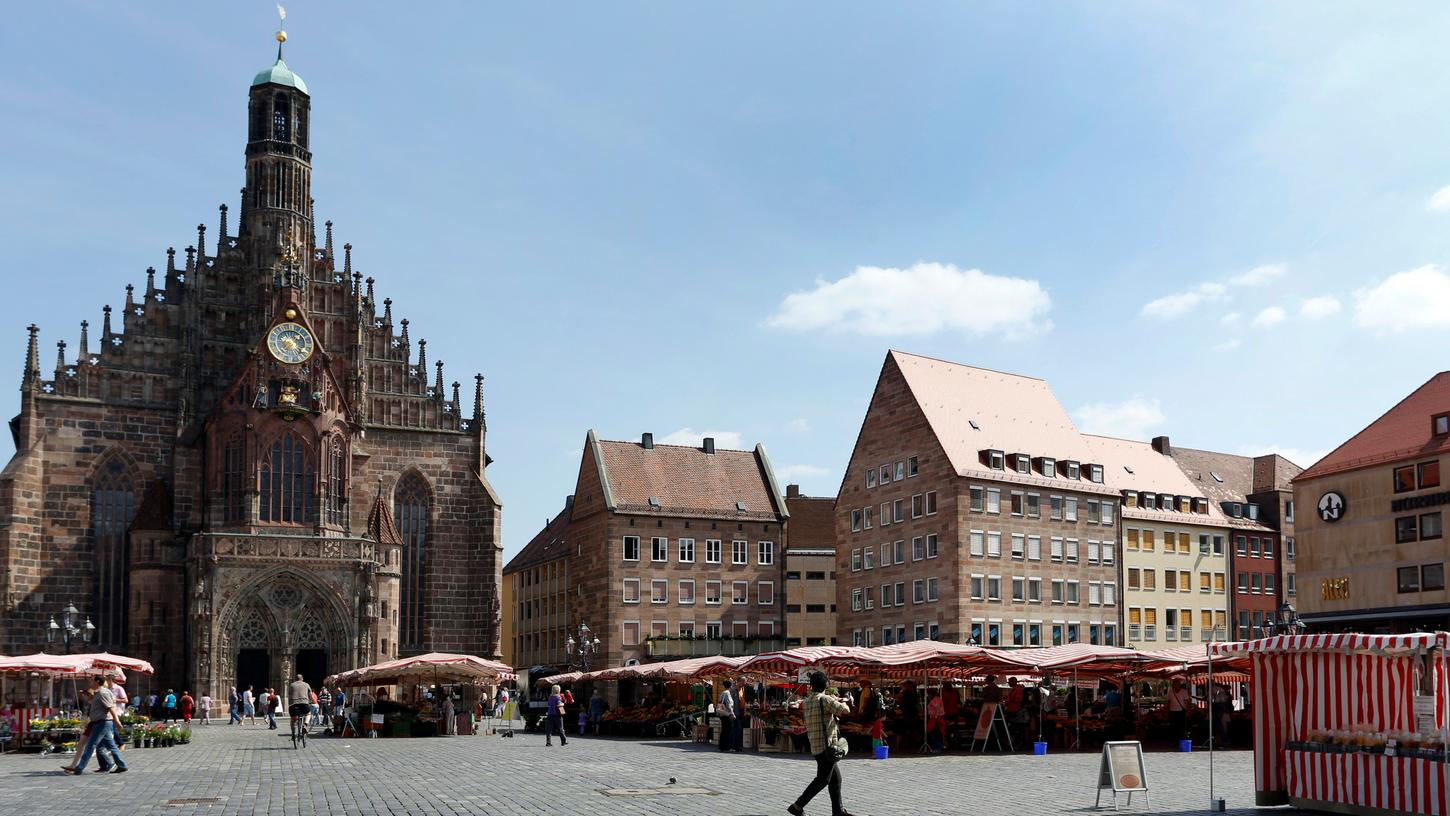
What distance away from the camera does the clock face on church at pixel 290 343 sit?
195ft

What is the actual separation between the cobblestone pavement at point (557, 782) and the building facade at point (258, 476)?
22550mm

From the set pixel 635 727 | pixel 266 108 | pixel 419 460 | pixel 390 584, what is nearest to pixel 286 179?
pixel 266 108

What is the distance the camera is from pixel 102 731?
2562cm

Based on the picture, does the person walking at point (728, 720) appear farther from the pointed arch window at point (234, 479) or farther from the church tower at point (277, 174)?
the church tower at point (277, 174)

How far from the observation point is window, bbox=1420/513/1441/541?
5516cm

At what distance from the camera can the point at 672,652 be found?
237ft

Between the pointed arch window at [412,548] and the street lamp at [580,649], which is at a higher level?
the pointed arch window at [412,548]

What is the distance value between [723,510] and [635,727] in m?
32.7

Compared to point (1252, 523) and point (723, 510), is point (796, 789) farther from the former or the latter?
point (1252, 523)

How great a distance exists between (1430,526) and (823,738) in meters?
45.3

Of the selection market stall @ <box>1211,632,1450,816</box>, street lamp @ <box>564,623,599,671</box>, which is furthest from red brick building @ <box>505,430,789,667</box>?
market stall @ <box>1211,632,1450,816</box>

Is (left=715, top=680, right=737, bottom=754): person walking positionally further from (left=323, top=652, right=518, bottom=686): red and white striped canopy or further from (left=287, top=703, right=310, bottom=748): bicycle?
(left=323, top=652, right=518, bottom=686): red and white striped canopy

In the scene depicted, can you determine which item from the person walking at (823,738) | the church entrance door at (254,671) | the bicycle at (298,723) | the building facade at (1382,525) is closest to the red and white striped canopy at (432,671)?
the bicycle at (298,723)

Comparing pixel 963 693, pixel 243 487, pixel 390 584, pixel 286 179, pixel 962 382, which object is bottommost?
pixel 963 693
